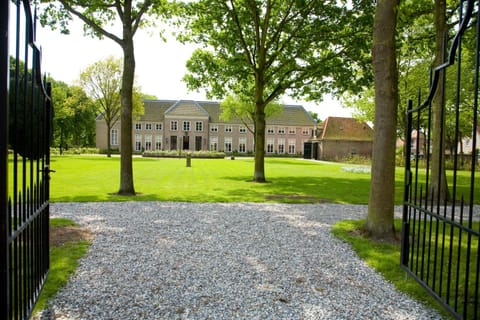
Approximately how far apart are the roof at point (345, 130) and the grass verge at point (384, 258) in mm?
48180

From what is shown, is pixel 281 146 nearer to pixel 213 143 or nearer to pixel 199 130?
pixel 213 143

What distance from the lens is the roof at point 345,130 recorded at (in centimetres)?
5506

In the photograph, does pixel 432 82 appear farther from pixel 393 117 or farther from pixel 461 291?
pixel 393 117

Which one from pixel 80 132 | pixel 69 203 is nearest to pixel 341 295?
pixel 69 203

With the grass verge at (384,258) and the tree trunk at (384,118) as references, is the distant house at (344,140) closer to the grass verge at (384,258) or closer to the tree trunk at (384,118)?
the grass verge at (384,258)

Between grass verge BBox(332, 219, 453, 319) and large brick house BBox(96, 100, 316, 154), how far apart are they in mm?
57369

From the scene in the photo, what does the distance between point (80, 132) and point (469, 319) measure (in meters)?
75.8

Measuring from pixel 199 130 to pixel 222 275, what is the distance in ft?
204

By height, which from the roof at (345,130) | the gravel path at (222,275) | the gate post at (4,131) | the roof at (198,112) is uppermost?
the roof at (198,112)

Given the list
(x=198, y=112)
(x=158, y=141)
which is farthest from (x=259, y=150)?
(x=158, y=141)

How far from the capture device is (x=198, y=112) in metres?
65.9

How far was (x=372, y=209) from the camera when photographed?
23.7 feet

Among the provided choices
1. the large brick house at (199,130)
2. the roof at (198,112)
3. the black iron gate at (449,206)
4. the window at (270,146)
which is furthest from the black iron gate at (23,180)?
the window at (270,146)

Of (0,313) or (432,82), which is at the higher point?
(432,82)
